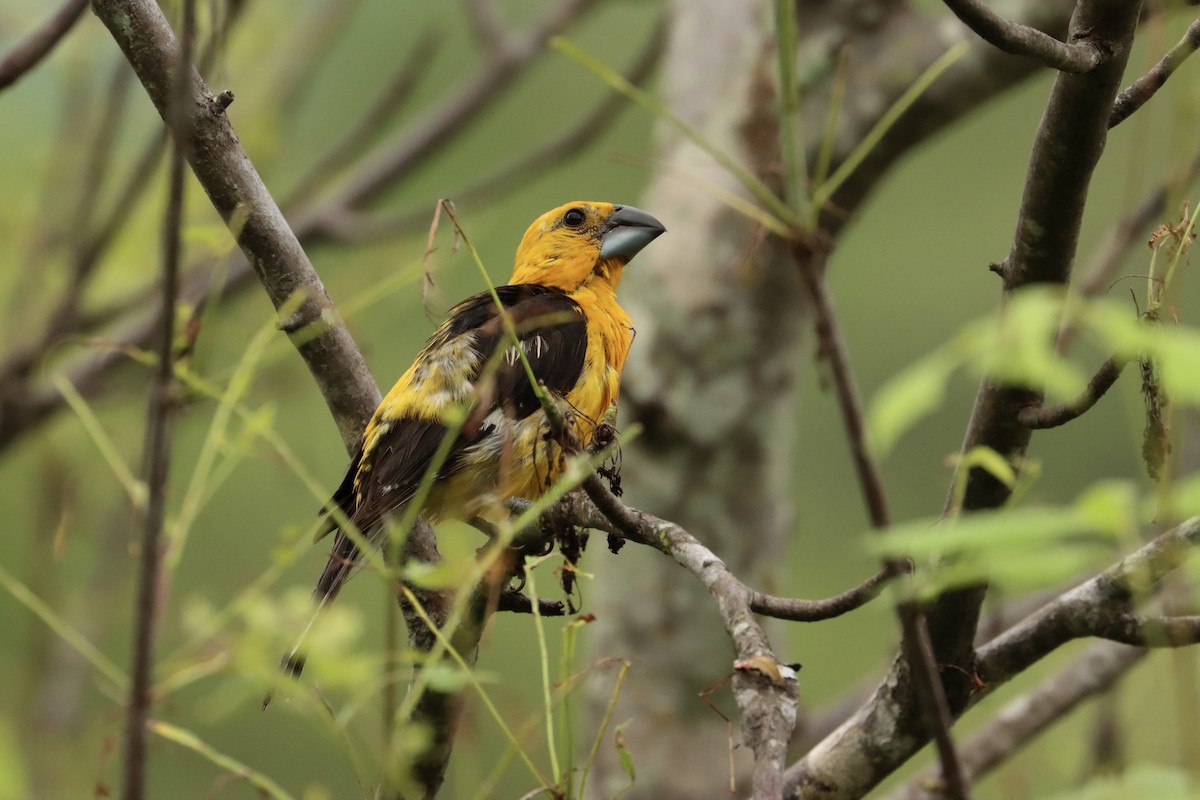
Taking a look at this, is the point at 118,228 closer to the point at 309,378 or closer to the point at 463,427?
the point at 309,378

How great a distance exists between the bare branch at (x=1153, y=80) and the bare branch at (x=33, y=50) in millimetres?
2280

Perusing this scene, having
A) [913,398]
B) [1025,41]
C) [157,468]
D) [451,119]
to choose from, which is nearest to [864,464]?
[913,398]

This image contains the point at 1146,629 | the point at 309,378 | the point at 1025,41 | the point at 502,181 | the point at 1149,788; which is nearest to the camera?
the point at 1149,788

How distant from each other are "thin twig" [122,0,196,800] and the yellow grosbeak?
6.11 ft

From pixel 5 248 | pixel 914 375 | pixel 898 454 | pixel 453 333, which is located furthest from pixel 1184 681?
pixel 898 454

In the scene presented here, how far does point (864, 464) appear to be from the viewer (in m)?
1.20

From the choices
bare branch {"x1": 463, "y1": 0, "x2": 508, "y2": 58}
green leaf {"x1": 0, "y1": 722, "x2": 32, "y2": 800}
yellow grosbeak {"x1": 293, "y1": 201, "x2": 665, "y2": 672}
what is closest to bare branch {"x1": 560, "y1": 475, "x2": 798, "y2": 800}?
green leaf {"x1": 0, "y1": 722, "x2": 32, "y2": 800}

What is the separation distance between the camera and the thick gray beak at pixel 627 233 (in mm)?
5145

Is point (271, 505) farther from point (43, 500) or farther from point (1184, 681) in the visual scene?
point (1184, 681)

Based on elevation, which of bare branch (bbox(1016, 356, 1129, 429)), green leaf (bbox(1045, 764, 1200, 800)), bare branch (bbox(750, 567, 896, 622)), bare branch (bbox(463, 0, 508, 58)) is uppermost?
bare branch (bbox(463, 0, 508, 58))

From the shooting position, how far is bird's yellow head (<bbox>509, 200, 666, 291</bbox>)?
5.07m

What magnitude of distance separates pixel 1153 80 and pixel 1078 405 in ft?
2.07

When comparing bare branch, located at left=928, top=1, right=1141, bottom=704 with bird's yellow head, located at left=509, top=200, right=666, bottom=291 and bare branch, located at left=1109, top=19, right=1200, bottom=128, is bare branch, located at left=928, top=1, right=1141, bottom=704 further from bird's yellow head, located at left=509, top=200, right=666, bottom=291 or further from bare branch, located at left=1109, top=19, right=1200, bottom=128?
bird's yellow head, located at left=509, top=200, right=666, bottom=291

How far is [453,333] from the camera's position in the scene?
4258 millimetres
